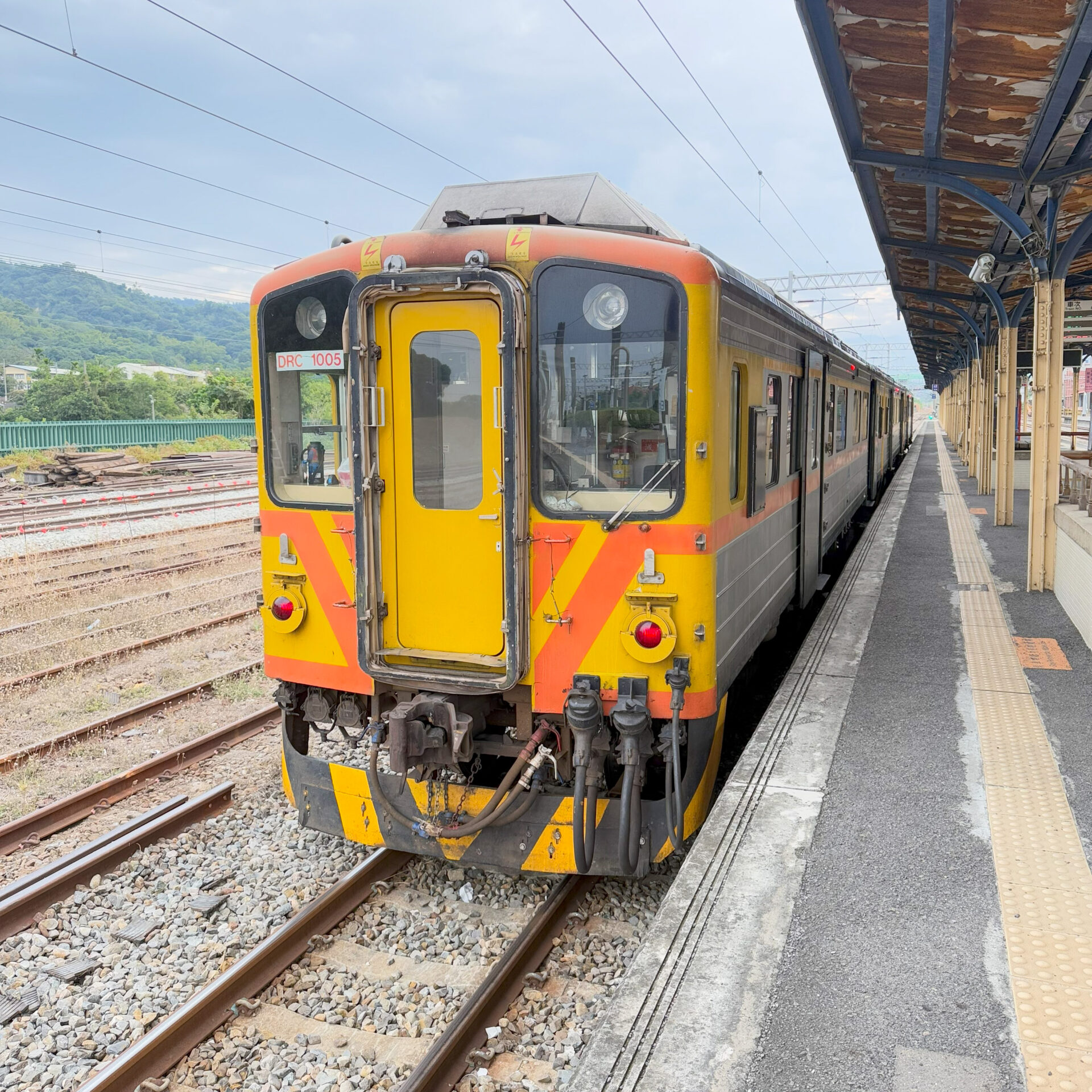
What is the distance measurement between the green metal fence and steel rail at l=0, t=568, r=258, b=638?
24.3m

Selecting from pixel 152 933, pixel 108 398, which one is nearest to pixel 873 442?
pixel 152 933

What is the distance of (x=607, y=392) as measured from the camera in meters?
4.46

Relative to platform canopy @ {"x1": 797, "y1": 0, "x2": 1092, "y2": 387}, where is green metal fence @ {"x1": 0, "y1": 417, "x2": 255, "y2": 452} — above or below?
below

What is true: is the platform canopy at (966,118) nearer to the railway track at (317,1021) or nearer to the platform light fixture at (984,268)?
the platform light fixture at (984,268)

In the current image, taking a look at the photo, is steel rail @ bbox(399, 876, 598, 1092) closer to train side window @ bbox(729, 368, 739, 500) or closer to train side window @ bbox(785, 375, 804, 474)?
train side window @ bbox(729, 368, 739, 500)

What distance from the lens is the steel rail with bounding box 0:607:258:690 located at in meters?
8.38

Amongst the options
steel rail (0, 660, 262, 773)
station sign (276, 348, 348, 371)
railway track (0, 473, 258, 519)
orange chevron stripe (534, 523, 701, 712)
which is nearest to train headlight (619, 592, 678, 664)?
orange chevron stripe (534, 523, 701, 712)

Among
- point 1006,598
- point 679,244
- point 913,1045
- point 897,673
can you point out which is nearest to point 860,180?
point 1006,598

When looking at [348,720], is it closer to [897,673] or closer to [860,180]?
→ [897,673]

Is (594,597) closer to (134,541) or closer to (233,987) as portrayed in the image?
(233,987)

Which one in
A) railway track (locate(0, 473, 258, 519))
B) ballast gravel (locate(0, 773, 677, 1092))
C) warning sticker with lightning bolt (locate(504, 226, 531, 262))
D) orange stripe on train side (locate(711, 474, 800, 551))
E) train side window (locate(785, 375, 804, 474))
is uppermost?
warning sticker with lightning bolt (locate(504, 226, 531, 262))

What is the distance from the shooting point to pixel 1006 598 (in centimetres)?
948

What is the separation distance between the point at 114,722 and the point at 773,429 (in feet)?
17.1

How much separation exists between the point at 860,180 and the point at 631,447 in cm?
638
